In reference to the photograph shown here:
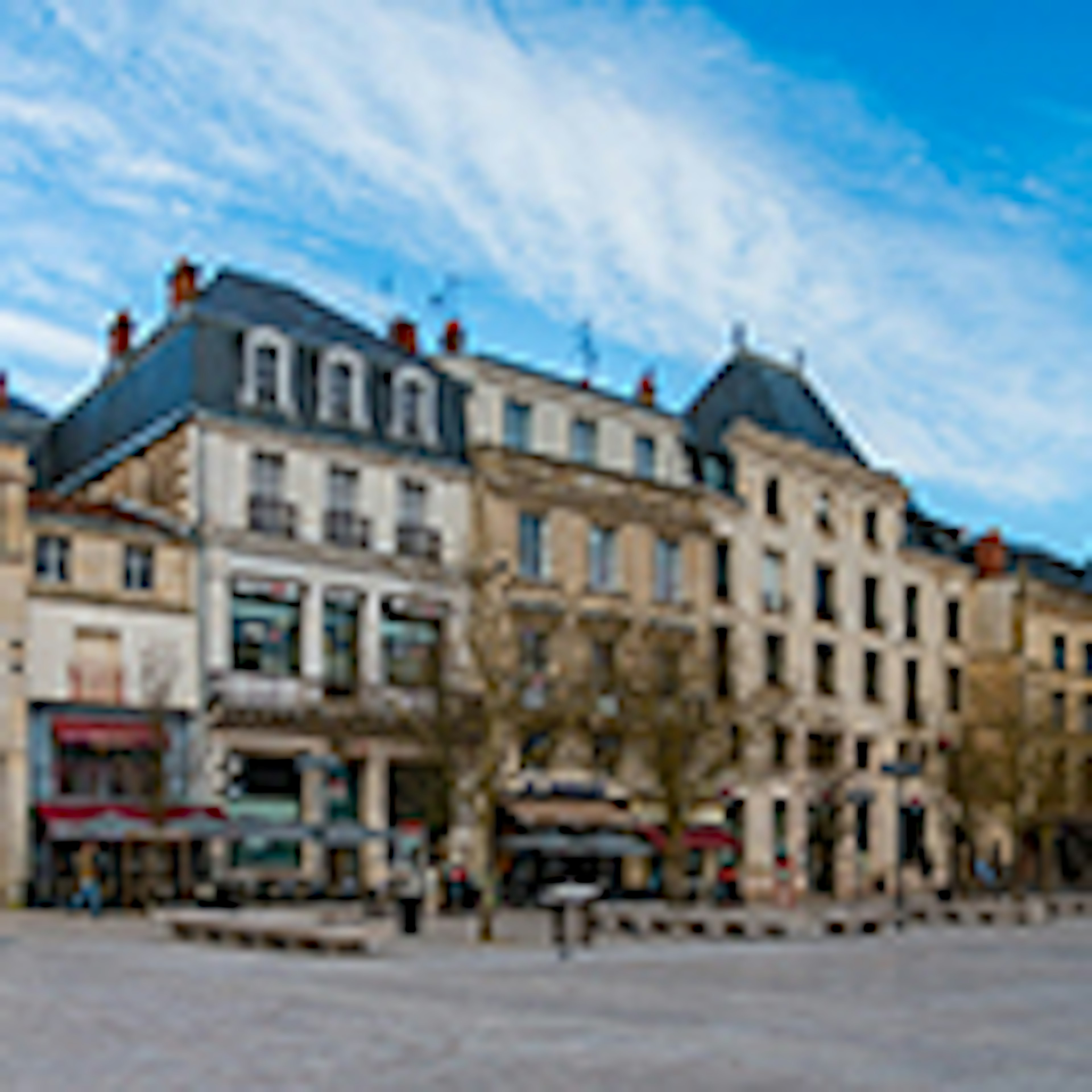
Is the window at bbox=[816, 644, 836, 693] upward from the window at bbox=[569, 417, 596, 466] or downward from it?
downward

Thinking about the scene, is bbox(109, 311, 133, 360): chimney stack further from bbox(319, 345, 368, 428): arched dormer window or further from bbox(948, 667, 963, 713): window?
bbox(948, 667, 963, 713): window

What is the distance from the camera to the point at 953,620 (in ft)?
187

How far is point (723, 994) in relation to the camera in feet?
57.4

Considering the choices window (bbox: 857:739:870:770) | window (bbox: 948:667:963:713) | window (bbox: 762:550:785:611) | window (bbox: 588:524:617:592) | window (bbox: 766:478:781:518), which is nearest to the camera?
window (bbox: 588:524:617:592)

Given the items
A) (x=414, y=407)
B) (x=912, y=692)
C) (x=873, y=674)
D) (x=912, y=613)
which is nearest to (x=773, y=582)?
(x=873, y=674)

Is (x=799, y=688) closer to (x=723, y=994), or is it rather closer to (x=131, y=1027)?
(x=723, y=994)

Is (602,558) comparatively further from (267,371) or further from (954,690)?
(954,690)

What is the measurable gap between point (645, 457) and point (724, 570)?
14.0 feet

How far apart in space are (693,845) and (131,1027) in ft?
101

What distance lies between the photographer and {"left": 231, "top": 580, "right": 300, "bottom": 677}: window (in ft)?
118

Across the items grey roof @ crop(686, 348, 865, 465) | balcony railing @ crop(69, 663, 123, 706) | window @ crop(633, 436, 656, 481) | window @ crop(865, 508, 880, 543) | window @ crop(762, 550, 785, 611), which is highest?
grey roof @ crop(686, 348, 865, 465)

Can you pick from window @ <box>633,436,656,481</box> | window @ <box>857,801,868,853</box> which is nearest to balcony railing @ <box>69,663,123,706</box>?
window @ <box>633,436,656,481</box>

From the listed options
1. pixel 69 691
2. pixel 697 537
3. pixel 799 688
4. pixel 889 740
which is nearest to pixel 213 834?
pixel 69 691

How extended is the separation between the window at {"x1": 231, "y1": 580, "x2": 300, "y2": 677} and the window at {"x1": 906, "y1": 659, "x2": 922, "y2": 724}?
2396 centimetres
